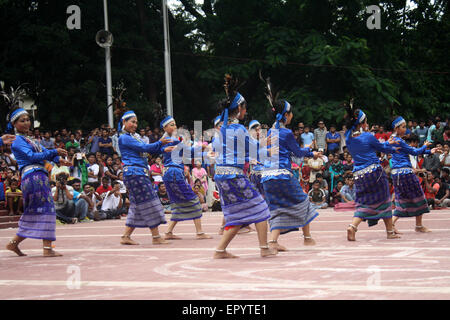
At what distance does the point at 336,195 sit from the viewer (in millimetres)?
18516

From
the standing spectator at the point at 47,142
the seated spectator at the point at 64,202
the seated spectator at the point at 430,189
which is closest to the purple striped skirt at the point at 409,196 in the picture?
the seated spectator at the point at 430,189

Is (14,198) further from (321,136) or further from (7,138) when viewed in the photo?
(321,136)

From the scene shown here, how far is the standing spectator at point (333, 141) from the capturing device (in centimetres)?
2047

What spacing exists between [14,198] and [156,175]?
4.15 meters

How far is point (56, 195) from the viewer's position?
16094 millimetres

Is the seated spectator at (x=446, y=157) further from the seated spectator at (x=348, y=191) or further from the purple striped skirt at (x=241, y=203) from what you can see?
the purple striped skirt at (x=241, y=203)

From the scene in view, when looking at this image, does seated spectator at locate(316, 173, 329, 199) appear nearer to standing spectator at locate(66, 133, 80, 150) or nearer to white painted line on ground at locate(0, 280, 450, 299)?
standing spectator at locate(66, 133, 80, 150)

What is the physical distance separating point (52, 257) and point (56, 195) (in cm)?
763

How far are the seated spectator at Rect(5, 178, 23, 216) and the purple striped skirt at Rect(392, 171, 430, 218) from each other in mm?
9803

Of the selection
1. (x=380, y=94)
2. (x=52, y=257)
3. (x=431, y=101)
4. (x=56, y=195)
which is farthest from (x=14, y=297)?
(x=431, y=101)

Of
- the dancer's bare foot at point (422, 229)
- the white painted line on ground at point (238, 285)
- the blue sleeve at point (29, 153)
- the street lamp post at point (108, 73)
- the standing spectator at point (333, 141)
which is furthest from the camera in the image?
the street lamp post at point (108, 73)

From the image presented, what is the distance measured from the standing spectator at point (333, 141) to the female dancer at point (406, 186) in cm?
966

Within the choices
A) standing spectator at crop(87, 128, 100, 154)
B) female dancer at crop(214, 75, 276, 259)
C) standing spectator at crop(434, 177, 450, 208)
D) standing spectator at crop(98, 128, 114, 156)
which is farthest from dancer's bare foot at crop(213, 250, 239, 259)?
standing spectator at crop(98, 128, 114, 156)

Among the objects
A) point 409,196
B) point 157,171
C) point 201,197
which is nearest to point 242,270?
point 409,196
